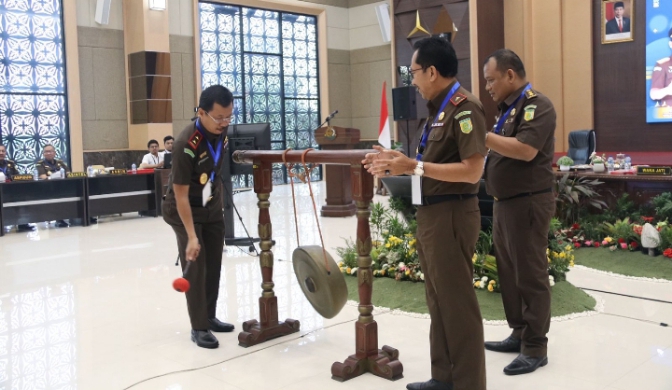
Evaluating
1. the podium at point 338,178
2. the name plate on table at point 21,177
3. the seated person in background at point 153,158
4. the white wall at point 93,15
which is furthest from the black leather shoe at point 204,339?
the white wall at point 93,15

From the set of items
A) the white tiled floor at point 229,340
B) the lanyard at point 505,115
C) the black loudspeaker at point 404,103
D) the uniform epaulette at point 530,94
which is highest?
the black loudspeaker at point 404,103

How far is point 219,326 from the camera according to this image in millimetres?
4035

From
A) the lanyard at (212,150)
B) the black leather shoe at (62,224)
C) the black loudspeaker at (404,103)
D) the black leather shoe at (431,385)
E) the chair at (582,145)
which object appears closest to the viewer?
the black leather shoe at (431,385)

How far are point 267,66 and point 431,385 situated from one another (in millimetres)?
12196

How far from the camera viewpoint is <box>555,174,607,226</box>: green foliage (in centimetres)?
642

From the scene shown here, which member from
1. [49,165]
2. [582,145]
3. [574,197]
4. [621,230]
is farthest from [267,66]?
[621,230]

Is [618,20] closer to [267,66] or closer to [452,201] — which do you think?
[267,66]

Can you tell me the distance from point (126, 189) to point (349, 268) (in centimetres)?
549

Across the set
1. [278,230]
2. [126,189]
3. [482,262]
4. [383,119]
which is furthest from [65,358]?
[126,189]

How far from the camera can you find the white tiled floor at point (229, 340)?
10.3 feet

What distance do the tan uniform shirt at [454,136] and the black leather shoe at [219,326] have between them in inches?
75.9

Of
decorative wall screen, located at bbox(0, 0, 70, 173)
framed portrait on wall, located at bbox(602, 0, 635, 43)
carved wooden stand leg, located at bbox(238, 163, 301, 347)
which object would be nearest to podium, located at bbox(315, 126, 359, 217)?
framed portrait on wall, located at bbox(602, 0, 635, 43)

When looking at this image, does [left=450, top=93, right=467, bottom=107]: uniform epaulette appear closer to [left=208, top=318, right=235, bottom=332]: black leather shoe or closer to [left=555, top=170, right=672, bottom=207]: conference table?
[left=208, top=318, right=235, bottom=332]: black leather shoe

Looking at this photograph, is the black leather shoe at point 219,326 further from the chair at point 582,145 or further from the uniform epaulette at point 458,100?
the chair at point 582,145
